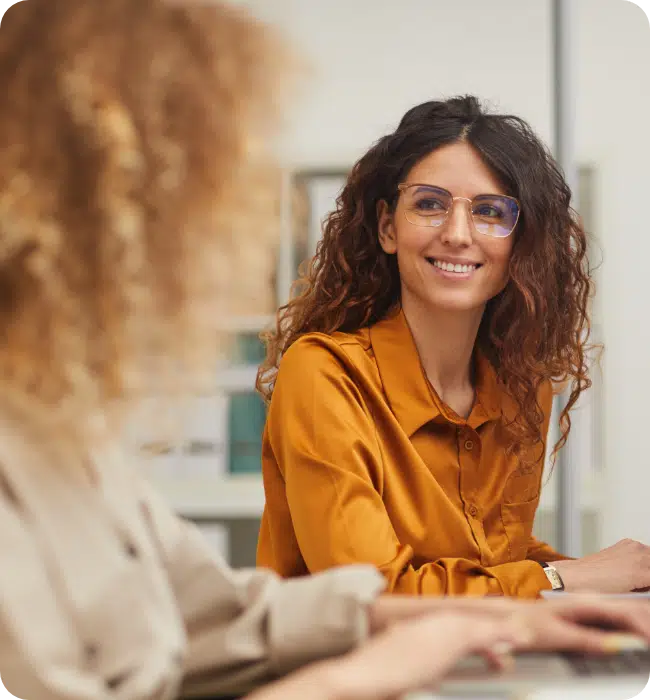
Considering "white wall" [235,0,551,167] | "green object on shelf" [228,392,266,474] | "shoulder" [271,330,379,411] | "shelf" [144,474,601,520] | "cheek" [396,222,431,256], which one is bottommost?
"shelf" [144,474,601,520]

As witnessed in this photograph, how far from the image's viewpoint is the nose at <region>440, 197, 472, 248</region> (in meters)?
1.39

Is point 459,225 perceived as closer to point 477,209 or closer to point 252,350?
point 477,209

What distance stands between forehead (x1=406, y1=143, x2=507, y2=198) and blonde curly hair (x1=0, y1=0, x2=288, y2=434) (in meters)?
0.65

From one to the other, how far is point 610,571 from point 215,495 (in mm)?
2164

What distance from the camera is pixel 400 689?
0.72m

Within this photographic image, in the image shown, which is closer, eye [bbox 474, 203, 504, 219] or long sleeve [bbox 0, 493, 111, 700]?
long sleeve [bbox 0, 493, 111, 700]

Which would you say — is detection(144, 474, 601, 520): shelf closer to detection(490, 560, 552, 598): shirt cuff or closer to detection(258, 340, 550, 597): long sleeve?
detection(258, 340, 550, 597): long sleeve

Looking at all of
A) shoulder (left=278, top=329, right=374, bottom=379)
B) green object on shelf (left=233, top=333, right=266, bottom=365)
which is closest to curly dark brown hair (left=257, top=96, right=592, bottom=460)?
shoulder (left=278, top=329, right=374, bottom=379)

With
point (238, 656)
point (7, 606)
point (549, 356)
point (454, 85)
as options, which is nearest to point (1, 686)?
point (7, 606)

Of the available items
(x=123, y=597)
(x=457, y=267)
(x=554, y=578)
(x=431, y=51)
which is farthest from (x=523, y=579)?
(x=431, y=51)

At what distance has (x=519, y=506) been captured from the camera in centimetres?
147

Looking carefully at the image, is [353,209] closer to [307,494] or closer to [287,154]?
[307,494]

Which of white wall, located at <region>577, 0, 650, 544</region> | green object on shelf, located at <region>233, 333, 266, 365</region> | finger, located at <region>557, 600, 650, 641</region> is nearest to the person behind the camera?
finger, located at <region>557, 600, 650, 641</region>

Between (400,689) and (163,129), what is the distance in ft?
1.68
